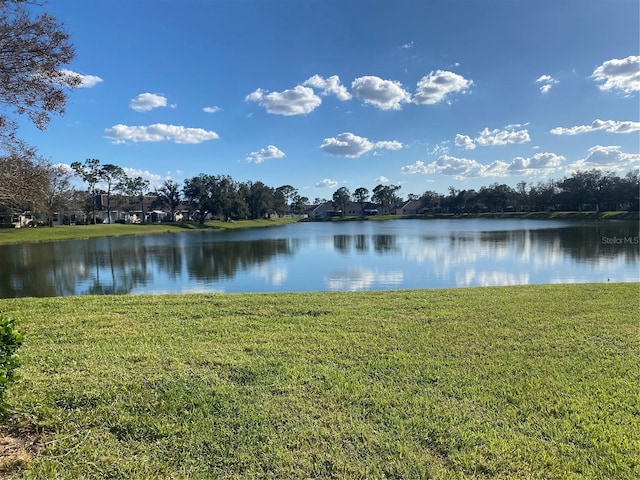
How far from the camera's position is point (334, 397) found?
139 inches

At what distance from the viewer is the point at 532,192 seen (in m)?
88.9

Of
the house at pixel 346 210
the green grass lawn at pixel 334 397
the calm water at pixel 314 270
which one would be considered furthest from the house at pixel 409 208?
the green grass lawn at pixel 334 397

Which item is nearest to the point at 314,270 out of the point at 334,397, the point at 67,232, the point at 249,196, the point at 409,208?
the point at 334,397

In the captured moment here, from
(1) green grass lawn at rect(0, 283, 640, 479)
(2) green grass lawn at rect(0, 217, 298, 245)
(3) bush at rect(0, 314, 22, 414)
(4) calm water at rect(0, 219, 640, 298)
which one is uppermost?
(2) green grass lawn at rect(0, 217, 298, 245)

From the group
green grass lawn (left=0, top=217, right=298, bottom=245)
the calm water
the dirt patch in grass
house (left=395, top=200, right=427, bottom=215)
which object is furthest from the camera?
house (left=395, top=200, right=427, bottom=215)

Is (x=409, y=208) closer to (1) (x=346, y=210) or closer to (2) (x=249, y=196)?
(1) (x=346, y=210)

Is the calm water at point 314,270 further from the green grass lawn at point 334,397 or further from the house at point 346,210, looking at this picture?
the house at point 346,210

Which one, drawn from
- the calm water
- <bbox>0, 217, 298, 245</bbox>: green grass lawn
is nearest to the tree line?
<bbox>0, 217, 298, 245</bbox>: green grass lawn

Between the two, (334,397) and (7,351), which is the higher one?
(7,351)

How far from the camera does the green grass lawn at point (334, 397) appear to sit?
2715 millimetres

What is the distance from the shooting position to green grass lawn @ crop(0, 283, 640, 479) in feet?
8.91

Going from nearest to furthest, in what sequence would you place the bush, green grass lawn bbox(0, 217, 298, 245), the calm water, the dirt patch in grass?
the dirt patch in grass, the bush, the calm water, green grass lawn bbox(0, 217, 298, 245)

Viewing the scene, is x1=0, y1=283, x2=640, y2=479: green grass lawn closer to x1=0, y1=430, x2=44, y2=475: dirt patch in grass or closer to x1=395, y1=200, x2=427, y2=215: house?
x1=0, y1=430, x2=44, y2=475: dirt patch in grass

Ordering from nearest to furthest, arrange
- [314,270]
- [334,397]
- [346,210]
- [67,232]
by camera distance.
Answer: [334,397] < [314,270] < [67,232] < [346,210]
